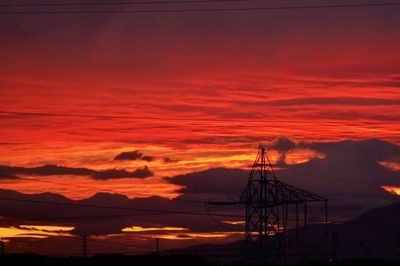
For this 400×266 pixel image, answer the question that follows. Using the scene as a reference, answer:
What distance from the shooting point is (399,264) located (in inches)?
3346

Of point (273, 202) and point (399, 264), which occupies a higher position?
point (273, 202)

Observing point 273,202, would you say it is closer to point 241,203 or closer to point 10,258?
point 241,203

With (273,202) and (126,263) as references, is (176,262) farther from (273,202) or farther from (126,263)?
(273,202)

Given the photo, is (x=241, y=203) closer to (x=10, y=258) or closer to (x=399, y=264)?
(x=399, y=264)

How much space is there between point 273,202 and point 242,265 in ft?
28.5

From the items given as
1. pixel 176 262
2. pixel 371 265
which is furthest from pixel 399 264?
pixel 176 262

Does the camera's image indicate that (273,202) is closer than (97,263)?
No

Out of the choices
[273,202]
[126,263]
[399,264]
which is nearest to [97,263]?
[126,263]

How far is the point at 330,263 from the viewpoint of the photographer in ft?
284

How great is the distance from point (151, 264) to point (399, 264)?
2441 cm

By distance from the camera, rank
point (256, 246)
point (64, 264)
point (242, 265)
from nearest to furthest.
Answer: point (64, 264) → point (242, 265) → point (256, 246)

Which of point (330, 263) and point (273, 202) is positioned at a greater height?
point (273, 202)

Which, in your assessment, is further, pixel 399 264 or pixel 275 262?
pixel 275 262

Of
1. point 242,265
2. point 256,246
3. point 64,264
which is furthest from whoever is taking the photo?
point 256,246
